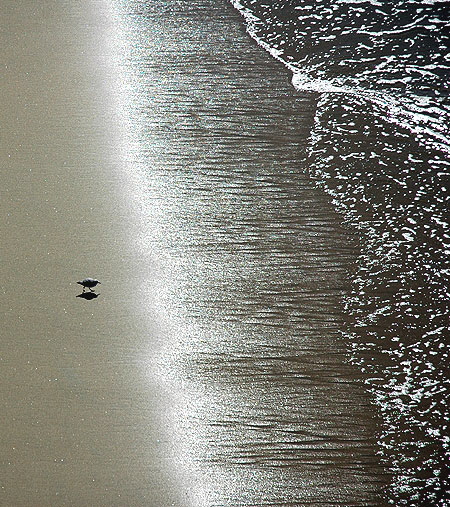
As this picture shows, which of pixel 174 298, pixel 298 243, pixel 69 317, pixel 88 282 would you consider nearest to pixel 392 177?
pixel 298 243

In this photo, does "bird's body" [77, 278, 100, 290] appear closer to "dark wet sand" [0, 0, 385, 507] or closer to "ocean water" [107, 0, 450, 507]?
"dark wet sand" [0, 0, 385, 507]

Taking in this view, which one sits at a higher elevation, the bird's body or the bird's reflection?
the bird's body

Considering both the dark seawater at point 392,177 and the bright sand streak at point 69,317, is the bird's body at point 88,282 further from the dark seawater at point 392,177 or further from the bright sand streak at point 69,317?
the dark seawater at point 392,177

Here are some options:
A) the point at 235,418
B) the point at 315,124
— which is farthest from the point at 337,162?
the point at 235,418

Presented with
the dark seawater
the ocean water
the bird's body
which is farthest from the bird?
the dark seawater

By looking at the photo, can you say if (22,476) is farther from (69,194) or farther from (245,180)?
(245,180)

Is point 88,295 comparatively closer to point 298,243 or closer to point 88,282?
point 88,282
